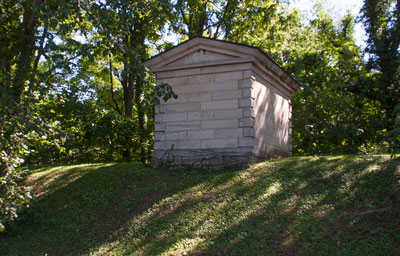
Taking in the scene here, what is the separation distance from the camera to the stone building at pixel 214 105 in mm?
10836

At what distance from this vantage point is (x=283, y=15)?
1984 centimetres

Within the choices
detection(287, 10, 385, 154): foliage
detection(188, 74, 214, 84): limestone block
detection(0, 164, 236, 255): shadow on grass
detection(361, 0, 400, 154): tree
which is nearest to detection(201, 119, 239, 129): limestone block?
detection(188, 74, 214, 84): limestone block

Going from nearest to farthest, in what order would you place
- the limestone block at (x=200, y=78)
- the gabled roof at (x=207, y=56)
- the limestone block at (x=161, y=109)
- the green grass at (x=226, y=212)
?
1. the green grass at (x=226, y=212)
2. the gabled roof at (x=207, y=56)
3. the limestone block at (x=200, y=78)
4. the limestone block at (x=161, y=109)

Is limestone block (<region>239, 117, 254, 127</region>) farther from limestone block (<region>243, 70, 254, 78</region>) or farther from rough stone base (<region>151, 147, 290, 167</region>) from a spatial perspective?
limestone block (<region>243, 70, 254, 78</region>)

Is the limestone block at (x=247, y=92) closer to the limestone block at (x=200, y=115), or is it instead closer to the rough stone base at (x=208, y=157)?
the limestone block at (x=200, y=115)

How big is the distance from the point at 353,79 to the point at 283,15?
4.98m

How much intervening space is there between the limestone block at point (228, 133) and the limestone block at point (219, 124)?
0.39 ft

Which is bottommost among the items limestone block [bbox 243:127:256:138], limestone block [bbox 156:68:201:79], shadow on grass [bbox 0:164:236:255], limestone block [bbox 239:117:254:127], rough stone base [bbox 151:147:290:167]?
shadow on grass [bbox 0:164:236:255]

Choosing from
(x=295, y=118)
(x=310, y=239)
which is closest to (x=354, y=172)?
(x=310, y=239)

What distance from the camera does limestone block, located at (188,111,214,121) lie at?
11159 mm

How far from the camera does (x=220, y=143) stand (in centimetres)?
1093

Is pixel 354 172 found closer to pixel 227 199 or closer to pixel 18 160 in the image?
pixel 227 199

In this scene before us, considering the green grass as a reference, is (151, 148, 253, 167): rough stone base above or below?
above

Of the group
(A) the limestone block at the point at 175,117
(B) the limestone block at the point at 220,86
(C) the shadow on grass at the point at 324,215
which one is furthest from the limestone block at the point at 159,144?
(C) the shadow on grass at the point at 324,215
